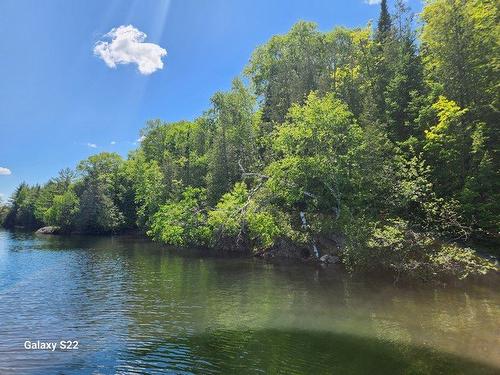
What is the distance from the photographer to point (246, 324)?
1502 centimetres

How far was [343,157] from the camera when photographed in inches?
1203

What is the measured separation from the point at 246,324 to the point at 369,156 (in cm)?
2026

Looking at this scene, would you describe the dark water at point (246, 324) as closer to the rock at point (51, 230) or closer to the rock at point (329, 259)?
the rock at point (329, 259)

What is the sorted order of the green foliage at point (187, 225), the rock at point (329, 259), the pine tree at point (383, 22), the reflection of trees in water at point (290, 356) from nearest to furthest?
the reflection of trees in water at point (290, 356), the rock at point (329, 259), the green foliage at point (187, 225), the pine tree at point (383, 22)

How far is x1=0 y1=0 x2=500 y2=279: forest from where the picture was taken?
25.3 meters

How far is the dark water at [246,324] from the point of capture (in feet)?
36.0

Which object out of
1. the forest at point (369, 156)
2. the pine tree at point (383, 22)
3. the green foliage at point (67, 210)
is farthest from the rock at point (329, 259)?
the green foliage at point (67, 210)

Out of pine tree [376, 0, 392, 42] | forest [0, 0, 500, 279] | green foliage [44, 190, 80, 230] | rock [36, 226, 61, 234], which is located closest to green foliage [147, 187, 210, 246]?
forest [0, 0, 500, 279]

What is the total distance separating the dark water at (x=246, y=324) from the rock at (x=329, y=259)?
3830mm

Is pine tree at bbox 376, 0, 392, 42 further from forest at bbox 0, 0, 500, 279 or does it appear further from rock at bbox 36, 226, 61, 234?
rock at bbox 36, 226, 61, 234

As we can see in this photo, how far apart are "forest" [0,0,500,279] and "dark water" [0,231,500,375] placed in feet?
14.5

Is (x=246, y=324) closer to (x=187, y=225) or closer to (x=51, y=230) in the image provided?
(x=187, y=225)

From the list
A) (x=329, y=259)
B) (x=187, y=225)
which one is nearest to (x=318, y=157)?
(x=329, y=259)

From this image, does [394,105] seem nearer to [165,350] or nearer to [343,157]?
[343,157]
